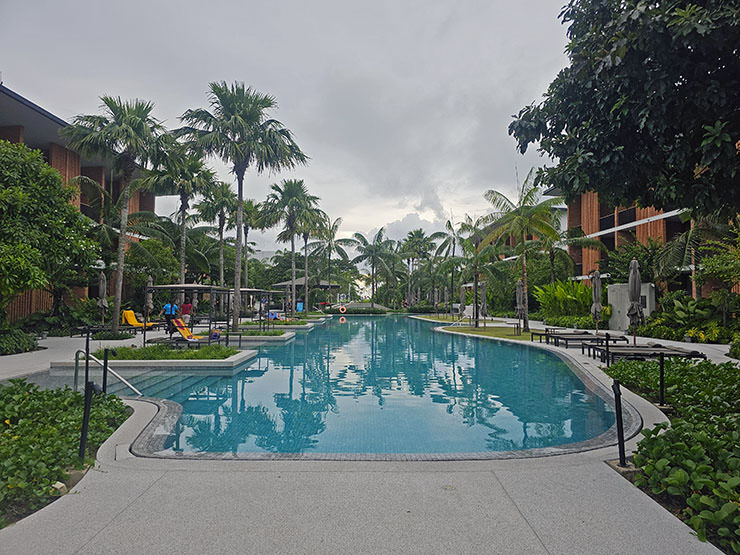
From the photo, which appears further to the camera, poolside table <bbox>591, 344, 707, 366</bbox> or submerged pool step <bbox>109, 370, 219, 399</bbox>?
poolside table <bbox>591, 344, 707, 366</bbox>

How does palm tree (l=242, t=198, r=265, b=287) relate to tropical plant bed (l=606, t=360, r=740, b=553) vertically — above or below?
above

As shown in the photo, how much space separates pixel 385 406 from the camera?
8.19 m

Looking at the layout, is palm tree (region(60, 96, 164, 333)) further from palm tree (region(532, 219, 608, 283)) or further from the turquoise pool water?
palm tree (region(532, 219, 608, 283))

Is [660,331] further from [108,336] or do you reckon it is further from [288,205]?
[288,205]

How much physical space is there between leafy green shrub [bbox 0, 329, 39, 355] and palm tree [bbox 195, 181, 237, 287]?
13.1 m

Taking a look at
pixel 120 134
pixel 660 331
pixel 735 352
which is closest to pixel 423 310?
pixel 660 331

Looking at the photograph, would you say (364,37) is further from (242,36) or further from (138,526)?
(138,526)

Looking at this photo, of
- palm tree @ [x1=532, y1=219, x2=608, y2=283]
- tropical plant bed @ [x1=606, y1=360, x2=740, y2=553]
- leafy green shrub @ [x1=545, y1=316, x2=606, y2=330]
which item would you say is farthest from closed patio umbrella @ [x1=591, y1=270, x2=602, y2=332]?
tropical plant bed @ [x1=606, y1=360, x2=740, y2=553]

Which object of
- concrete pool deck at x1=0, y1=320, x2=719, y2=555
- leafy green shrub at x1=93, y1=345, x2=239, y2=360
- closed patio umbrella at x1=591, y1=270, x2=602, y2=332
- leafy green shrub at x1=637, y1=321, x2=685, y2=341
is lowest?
concrete pool deck at x1=0, y1=320, x2=719, y2=555

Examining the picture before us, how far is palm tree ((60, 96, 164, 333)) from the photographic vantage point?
51.3ft

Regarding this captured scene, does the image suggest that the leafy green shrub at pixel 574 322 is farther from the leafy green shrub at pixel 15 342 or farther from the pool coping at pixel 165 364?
the leafy green shrub at pixel 15 342

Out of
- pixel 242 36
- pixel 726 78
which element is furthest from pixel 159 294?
pixel 726 78

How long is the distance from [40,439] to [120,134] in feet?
45.7

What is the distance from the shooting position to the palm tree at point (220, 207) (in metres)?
27.9
